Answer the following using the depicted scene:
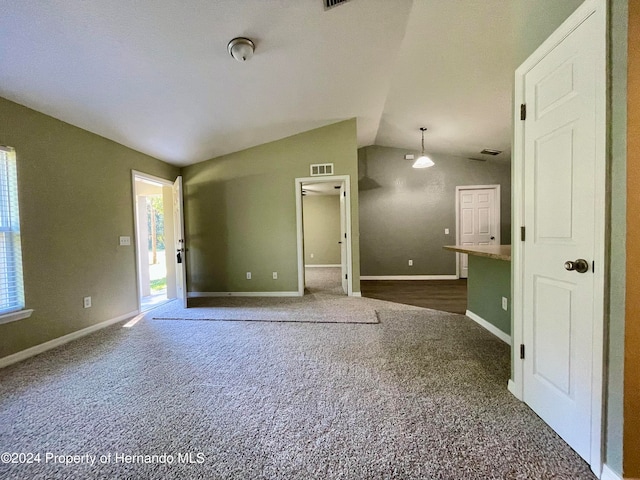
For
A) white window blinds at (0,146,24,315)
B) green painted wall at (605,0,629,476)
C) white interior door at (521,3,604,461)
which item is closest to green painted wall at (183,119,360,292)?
white window blinds at (0,146,24,315)

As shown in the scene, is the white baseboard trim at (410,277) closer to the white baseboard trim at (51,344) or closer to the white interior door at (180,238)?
the white interior door at (180,238)

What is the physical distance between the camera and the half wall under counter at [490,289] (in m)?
2.54

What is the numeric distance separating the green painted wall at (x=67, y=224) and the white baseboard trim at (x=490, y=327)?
14.5 ft

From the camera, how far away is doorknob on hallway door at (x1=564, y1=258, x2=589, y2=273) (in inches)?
46.1

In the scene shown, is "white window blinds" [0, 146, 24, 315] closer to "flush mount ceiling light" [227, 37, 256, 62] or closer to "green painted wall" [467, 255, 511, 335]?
"flush mount ceiling light" [227, 37, 256, 62]

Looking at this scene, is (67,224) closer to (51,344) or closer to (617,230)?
(51,344)

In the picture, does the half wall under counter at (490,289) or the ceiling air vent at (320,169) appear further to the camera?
the ceiling air vent at (320,169)

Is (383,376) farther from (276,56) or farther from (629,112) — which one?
(276,56)

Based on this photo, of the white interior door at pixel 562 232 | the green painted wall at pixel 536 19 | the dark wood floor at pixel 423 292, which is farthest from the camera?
the dark wood floor at pixel 423 292

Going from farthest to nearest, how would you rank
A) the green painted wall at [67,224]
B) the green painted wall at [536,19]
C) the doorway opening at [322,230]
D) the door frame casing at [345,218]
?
the doorway opening at [322,230]
the door frame casing at [345,218]
the green painted wall at [67,224]
the green painted wall at [536,19]

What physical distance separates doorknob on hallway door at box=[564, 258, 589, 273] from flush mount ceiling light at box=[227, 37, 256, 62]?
2.60 metres

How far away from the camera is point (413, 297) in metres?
4.39

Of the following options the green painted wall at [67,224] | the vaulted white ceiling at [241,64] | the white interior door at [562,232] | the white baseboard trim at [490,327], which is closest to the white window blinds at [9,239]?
the green painted wall at [67,224]

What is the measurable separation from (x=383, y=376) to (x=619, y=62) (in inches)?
80.4
